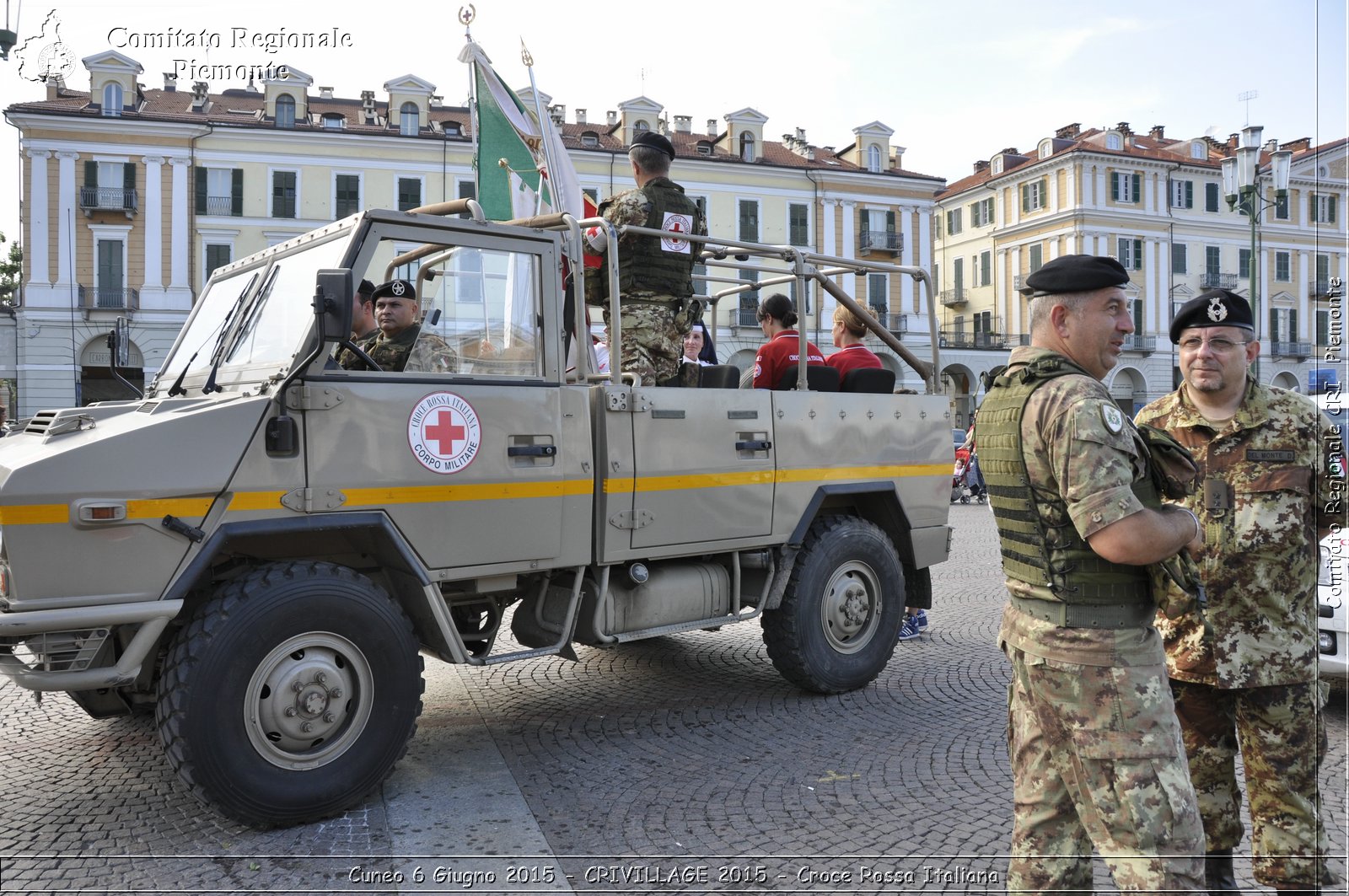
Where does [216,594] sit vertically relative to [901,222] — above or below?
below

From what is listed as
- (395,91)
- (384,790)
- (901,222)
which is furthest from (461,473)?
(901,222)

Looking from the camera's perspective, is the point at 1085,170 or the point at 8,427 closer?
the point at 8,427

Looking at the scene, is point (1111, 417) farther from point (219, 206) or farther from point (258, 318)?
point (219, 206)

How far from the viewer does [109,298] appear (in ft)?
126

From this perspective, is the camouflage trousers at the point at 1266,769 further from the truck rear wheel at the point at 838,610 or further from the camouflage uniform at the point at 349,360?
the camouflage uniform at the point at 349,360

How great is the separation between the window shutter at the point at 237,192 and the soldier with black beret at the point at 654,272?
38211 mm

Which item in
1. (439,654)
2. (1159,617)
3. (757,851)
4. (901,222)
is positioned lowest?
(757,851)

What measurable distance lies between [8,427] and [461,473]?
2.23 metres

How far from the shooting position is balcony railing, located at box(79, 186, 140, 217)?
38.0m

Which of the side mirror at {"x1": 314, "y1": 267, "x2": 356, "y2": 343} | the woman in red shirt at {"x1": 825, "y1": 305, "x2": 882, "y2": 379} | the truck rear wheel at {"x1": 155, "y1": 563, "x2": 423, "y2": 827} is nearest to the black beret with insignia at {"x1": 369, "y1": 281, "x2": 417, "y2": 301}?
the side mirror at {"x1": 314, "y1": 267, "x2": 356, "y2": 343}

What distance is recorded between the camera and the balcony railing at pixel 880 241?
47188mm

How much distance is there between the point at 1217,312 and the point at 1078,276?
3.60 ft

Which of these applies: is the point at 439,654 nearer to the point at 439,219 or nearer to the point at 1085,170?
the point at 439,219

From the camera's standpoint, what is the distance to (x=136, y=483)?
3.65 metres
